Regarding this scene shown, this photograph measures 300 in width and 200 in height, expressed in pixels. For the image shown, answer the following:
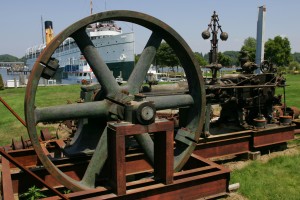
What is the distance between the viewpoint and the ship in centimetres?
3416

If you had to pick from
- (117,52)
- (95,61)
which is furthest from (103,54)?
(95,61)

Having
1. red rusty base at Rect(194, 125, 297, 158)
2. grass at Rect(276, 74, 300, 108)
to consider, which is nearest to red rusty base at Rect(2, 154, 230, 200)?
red rusty base at Rect(194, 125, 297, 158)

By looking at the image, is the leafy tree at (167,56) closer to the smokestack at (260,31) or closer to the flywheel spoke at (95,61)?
the smokestack at (260,31)

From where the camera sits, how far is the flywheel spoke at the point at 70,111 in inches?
128

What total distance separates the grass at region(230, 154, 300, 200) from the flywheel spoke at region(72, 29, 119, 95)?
2.23 m

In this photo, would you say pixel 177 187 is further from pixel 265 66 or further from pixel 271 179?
pixel 265 66

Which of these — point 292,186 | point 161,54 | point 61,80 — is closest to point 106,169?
point 292,186

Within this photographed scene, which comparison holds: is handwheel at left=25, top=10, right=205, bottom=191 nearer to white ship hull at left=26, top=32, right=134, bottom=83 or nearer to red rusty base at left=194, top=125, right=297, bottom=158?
red rusty base at left=194, top=125, right=297, bottom=158

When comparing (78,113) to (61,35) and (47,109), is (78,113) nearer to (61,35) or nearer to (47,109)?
(47,109)

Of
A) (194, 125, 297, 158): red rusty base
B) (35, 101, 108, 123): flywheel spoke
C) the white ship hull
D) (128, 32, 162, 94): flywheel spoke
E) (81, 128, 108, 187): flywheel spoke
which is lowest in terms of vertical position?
(194, 125, 297, 158): red rusty base

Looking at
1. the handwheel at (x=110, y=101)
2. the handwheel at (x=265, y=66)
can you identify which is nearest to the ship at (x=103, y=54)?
the handwheel at (x=265, y=66)

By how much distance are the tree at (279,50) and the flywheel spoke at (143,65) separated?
39.9 m

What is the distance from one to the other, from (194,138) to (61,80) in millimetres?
43417

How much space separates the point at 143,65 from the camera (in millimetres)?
3875
